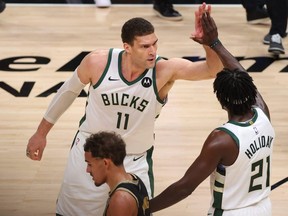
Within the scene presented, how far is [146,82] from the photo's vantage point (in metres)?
5.02

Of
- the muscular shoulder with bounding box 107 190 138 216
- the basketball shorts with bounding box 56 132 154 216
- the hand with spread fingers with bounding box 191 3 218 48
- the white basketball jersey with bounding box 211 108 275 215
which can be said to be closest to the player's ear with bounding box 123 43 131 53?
the hand with spread fingers with bounding box 191 3 218 48

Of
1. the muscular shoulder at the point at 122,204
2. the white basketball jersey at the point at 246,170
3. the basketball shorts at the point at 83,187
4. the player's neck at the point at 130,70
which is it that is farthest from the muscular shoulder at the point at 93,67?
the muscular shoulder at the point at 122,204

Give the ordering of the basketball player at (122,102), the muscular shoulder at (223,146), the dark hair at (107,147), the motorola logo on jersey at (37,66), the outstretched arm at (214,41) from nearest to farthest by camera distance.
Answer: the dark hair at (107,147) < the muscular shoulder at (223,146) < the outstretched arm at (214,41) < the basketball player at (122,102) < the motorola logo on jersey at (37,66)

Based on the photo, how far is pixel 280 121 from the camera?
24.3ft

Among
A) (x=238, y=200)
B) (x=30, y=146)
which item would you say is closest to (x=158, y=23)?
(x=30, y=146)

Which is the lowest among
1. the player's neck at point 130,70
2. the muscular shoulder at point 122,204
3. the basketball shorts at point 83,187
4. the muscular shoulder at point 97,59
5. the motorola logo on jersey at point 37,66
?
the motorola logo on jersey at point 37,66

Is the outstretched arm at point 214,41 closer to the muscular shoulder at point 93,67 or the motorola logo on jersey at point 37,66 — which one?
the muscular shoulder at point 93,67

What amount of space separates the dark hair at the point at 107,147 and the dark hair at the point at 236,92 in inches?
25.3

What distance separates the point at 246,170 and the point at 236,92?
40 cm

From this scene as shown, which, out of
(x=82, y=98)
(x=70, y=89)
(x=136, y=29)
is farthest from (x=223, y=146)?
(x=82, y=98)

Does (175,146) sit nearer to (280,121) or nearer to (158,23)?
(280,121)

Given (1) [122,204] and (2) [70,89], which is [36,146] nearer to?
(2) [70,89]

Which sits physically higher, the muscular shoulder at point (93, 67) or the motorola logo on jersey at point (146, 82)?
the muscular shoulder at point (93, 67)

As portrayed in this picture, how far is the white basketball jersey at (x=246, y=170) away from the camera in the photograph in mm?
4055
